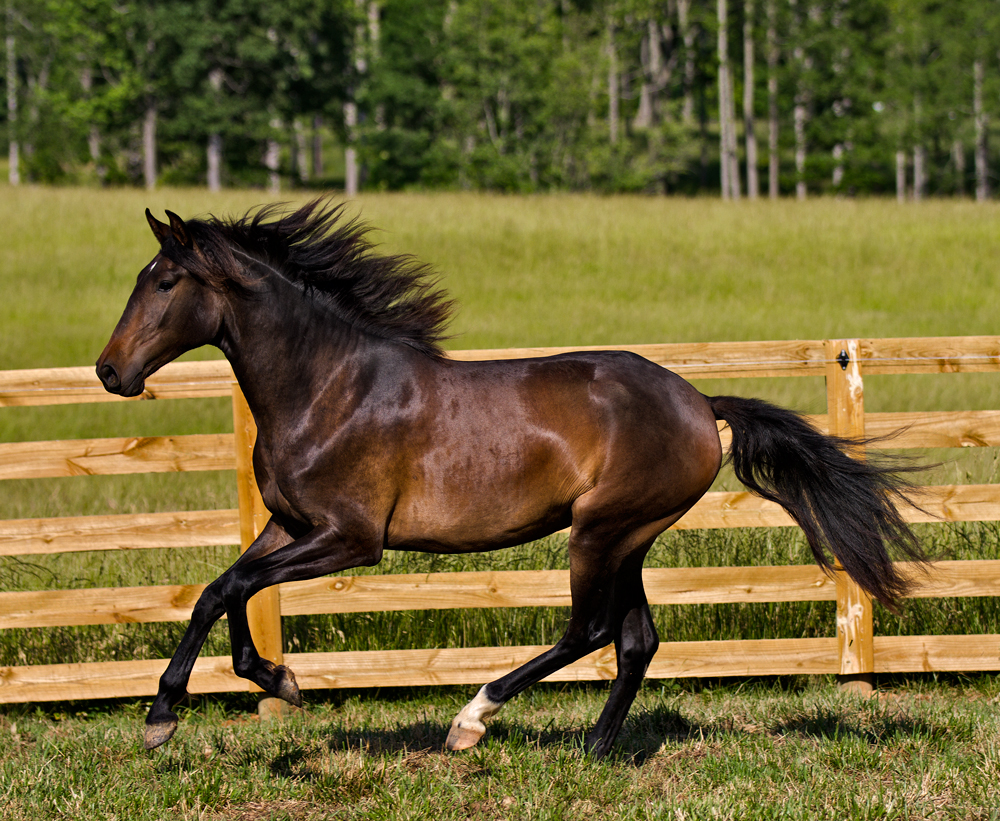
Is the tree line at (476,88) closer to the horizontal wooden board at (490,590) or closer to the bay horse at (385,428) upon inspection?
the horizontal wooden board at (490,590)

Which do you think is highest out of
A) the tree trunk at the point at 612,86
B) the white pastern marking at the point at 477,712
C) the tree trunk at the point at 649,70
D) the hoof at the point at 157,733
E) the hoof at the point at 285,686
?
the tree trunk at the point at 649,70

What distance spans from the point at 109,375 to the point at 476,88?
1520 inches

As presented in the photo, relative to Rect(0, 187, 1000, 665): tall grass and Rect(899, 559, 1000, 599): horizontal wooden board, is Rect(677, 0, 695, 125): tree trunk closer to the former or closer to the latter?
Rect(0, 187, 1000, 665): tall grass

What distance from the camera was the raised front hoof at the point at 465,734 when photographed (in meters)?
3.76

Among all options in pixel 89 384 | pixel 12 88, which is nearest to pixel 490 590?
pixel 89 384

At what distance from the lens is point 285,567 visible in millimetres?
3518

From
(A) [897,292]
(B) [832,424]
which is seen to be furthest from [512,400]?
(A) [897,292]

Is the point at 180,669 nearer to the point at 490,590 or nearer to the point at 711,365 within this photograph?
the point at 490,590

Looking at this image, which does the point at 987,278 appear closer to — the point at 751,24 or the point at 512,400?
the point at 512,400

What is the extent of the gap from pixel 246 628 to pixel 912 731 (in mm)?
2973

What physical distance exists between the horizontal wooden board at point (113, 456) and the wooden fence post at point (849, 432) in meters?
3.10

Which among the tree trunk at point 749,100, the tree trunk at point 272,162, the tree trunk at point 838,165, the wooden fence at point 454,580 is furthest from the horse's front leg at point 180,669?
the tree trunk at point 838,165

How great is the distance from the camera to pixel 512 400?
12.2 ft

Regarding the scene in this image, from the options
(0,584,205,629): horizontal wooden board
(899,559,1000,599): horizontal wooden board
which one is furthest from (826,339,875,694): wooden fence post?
(0,584,205,629): horizontal wooden board
